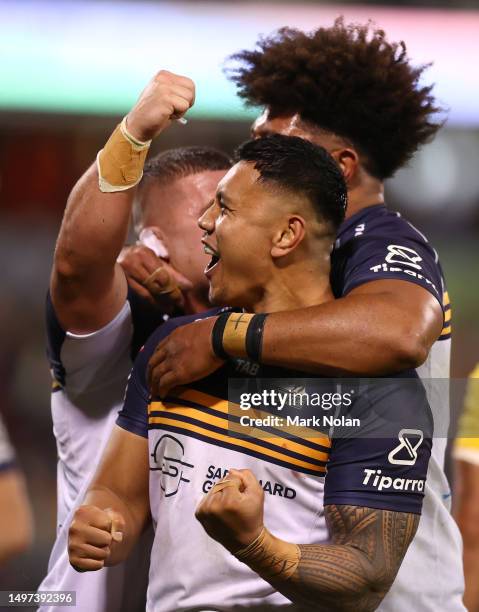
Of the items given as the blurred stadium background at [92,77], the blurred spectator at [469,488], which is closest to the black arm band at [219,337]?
the blurred spectator at [469,488]

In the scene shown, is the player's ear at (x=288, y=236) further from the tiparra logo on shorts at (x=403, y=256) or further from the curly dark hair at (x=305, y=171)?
the tiparra logo on shorts at (x=403, y=256)

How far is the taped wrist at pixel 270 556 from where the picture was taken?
1.70 metres

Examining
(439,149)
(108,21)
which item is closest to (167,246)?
(108,21)

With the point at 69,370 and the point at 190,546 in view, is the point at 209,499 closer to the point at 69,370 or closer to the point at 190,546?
the point at 190,546

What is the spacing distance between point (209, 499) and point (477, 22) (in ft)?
16.5

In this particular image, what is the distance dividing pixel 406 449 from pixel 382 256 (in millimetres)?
414

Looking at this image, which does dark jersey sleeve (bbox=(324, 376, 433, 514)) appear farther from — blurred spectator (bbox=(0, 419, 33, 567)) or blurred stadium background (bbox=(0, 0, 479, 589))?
blurred stadium background (bbox=(0, 0, 479, 589))

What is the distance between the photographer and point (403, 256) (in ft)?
6.75

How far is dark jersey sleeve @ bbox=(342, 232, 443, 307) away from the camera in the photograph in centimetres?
200

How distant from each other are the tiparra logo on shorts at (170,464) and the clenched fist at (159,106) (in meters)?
0.64

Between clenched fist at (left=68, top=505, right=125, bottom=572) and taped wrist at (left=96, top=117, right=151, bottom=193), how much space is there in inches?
26.6

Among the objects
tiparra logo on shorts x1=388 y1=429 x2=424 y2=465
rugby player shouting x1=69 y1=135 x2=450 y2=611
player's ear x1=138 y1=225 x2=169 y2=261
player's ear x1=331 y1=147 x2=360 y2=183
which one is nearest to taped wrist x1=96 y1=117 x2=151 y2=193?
rugby player shouting x1=69 y1=135 x2=450 y2=611

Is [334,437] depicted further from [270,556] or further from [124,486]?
[124,486]

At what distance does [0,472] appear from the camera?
1.76 meters
